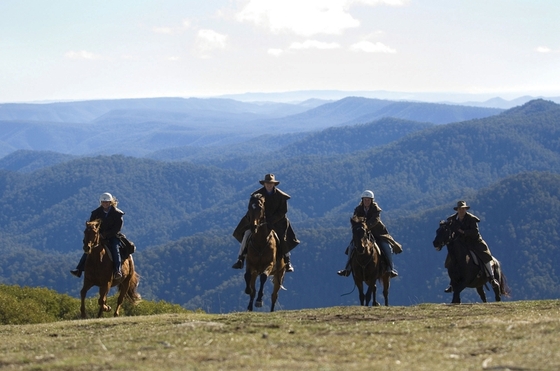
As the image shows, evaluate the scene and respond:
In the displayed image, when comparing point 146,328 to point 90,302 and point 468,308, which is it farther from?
point 90,302

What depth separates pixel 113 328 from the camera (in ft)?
60.8

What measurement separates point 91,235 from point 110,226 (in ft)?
3.44

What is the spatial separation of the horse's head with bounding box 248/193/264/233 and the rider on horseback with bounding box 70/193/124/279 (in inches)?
145

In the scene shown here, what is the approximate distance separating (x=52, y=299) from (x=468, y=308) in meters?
29.3

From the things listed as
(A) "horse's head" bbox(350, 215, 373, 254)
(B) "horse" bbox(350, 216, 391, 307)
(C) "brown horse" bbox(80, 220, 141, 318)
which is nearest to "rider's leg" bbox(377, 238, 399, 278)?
(B) "horse" bbox(350, 216, 391, 307)

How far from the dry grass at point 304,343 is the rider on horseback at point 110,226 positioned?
11.0 feet

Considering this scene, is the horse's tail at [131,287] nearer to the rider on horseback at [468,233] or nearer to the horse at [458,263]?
the horse at [458,263]

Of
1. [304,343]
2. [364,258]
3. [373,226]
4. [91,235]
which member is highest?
[91,235]

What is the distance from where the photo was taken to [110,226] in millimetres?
22688

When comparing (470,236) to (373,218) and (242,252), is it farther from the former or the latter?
(242,252)

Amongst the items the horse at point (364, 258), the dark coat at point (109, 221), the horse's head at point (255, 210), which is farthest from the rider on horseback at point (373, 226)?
the dark coat at point (109, 221)

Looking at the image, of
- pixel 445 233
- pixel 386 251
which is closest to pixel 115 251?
pixel 386 251

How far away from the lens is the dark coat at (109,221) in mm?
22516

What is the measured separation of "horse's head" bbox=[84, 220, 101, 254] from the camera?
21516mm
